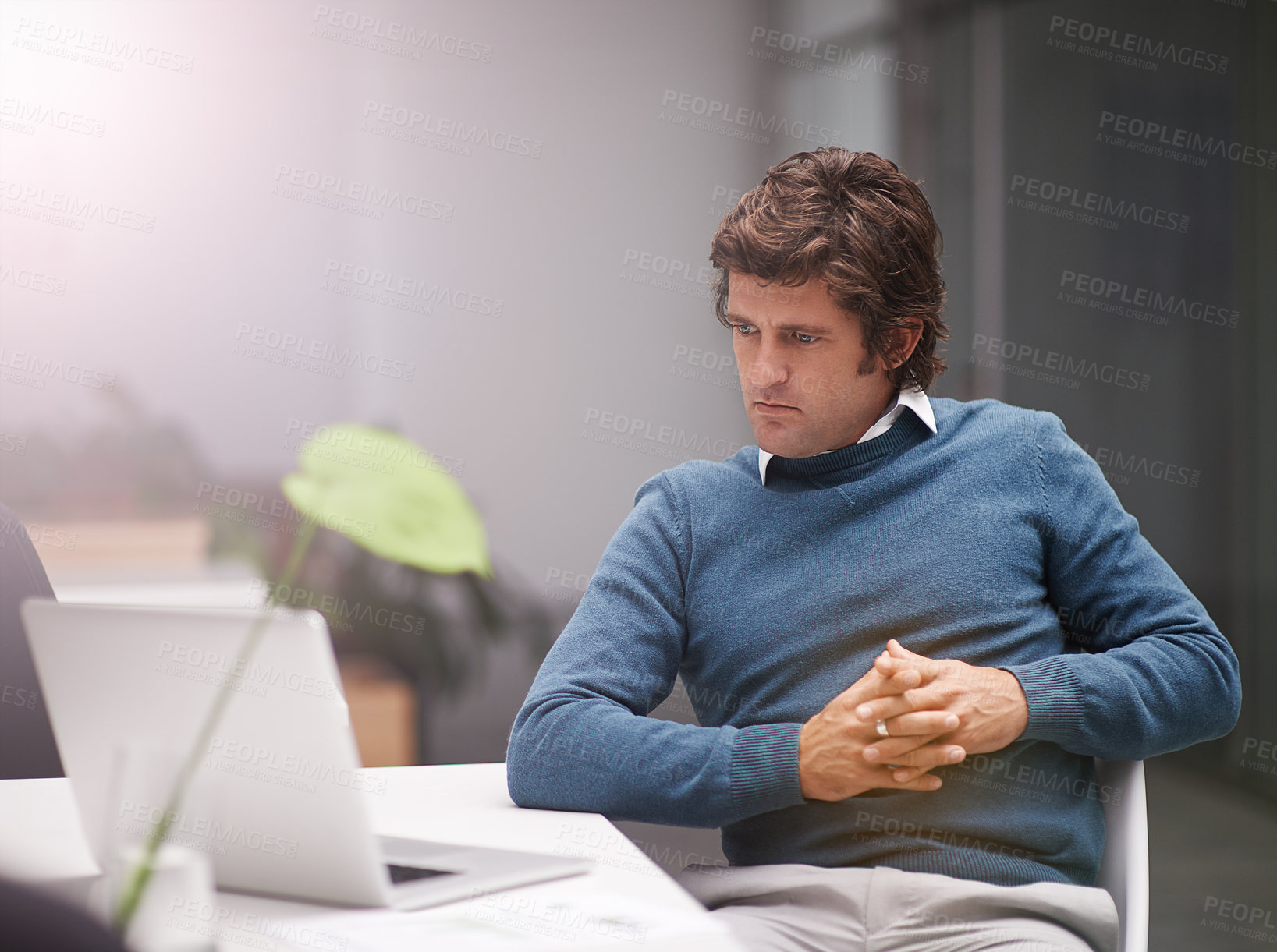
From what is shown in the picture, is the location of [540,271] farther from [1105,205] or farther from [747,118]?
[1105,205]

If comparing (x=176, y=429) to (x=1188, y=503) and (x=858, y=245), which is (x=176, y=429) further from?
(x=1188, y=503)

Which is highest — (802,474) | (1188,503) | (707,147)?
(707,147)

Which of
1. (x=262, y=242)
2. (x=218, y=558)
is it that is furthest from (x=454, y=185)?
(x=218, y=558)

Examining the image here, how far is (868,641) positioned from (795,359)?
37 cm

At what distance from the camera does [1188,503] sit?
11.1ft

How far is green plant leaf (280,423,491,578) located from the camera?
23.6 inches

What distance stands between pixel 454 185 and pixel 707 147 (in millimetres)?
840

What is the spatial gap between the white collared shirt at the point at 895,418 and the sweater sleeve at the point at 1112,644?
0.14 m

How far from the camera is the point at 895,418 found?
1.44 meters

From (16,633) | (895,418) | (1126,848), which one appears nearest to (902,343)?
(895,418)

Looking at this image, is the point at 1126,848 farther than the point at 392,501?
Yes

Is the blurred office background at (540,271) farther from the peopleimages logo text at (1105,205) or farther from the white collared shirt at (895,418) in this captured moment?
the white collared shirt at (895,418)

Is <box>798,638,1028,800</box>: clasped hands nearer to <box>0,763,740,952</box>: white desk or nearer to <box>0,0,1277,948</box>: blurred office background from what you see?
<box>0,763,740,952</box>: white desk

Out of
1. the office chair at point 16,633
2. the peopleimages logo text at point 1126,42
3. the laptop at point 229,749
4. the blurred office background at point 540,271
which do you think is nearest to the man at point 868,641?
the laptop at point 229,749
